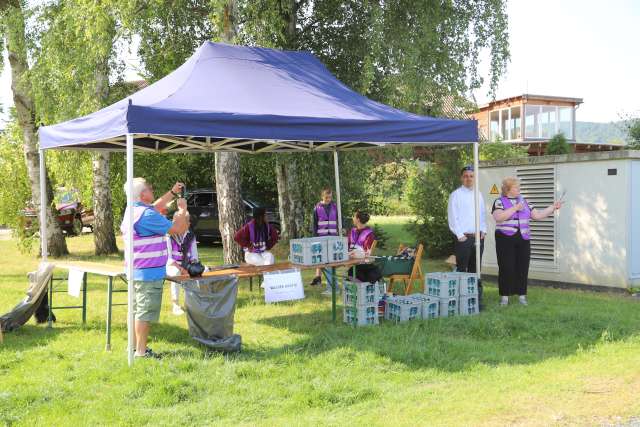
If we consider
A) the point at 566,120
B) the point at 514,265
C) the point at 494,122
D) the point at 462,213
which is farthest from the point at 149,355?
the point at 566,120

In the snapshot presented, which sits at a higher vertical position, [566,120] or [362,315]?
[566,120]

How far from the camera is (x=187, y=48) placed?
14.2 meters

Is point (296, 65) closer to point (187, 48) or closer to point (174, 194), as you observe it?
point (174, 194)

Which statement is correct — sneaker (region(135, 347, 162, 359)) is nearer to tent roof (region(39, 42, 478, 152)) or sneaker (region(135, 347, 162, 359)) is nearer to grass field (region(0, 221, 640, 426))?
grass field (region(0, 221, 640, 426))

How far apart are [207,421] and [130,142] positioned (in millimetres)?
2547

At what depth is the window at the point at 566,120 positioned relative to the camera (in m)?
41.2

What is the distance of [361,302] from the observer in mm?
7117

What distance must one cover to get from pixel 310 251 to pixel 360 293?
0.73 m

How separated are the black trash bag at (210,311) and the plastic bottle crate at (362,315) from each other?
5.00 feet

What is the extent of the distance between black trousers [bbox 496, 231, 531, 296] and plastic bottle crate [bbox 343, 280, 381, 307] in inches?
75.3

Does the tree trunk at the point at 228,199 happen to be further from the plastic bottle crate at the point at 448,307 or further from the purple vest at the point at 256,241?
the plastic bottle crate at the point at 448,307

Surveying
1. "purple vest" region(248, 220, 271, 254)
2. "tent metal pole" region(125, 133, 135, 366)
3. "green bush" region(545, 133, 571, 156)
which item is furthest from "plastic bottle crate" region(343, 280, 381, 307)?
"green bush" region(545, 133, 571, 156)

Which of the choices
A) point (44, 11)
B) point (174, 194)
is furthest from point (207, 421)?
point (44, 11)

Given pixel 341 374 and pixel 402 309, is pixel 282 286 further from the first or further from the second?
pixel 341 374
